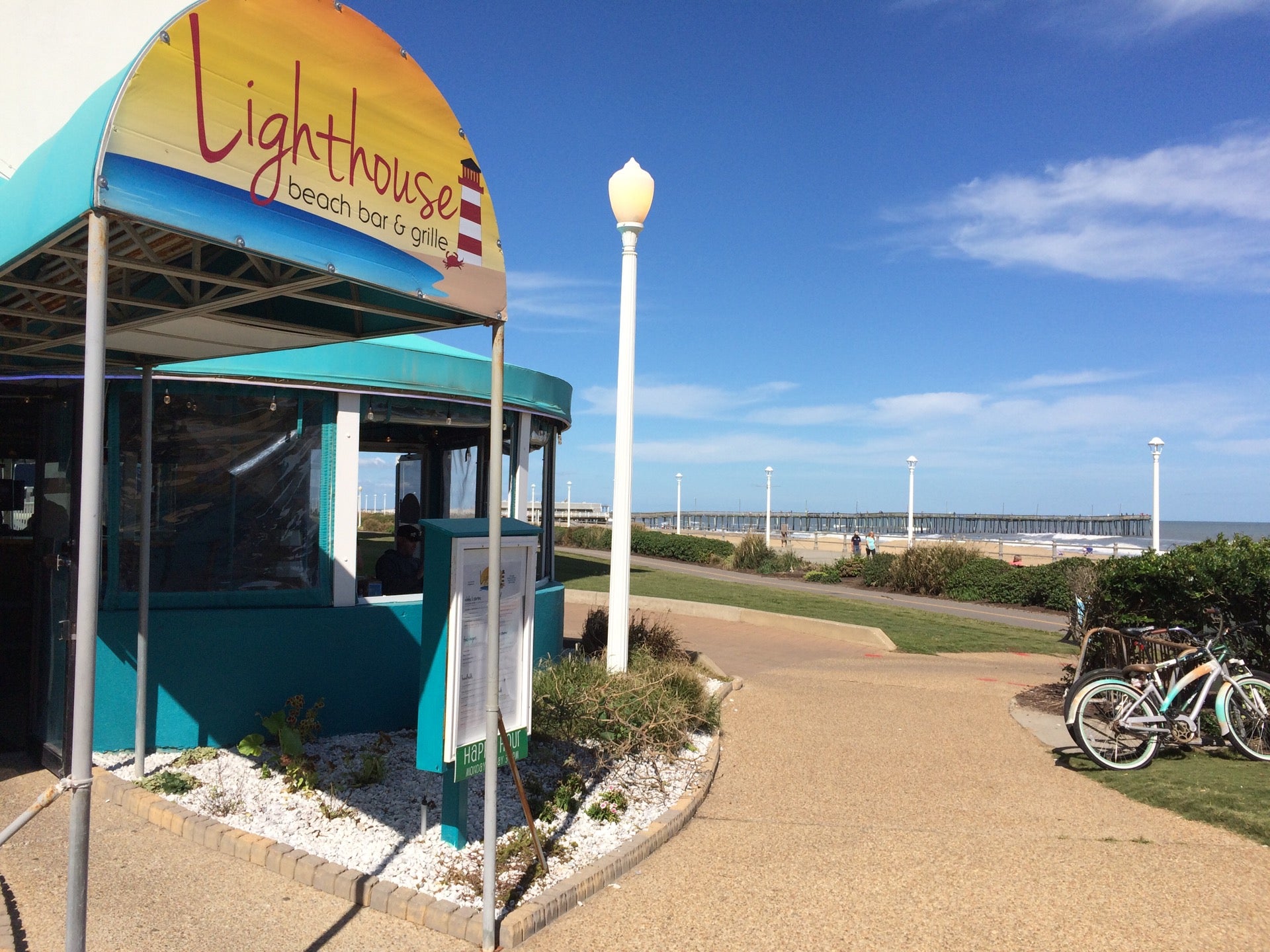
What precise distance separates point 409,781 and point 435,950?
6.68 ft

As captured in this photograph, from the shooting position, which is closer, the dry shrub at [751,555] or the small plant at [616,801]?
the small plant at [616,801]

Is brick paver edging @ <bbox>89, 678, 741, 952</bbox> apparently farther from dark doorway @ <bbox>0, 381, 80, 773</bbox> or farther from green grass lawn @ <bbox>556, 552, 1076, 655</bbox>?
green grass lawn @ <bbox>556, 552, 1076, 655</bbox>

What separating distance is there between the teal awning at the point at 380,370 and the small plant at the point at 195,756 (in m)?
2.48

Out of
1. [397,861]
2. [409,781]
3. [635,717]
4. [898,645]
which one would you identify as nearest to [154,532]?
[409,781]

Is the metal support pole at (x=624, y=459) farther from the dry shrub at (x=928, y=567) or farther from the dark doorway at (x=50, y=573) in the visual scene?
the dry shrub at (x=928, y=567)

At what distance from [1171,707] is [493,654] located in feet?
19.3

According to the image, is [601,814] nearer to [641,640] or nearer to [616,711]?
[616,711]

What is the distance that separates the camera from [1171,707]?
734 cm

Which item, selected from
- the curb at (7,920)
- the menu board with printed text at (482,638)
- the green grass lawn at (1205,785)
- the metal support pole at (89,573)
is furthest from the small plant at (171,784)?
the green grass lawn at (1205,785)

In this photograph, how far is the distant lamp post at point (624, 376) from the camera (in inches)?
318

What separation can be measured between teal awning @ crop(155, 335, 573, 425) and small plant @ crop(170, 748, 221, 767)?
8.15 feet

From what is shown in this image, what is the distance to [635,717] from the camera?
6.80 metres

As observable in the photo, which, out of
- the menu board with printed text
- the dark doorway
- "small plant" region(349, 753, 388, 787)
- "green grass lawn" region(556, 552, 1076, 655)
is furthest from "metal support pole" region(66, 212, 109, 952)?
"green grass lawn" region(556, 552, 1076, 655)

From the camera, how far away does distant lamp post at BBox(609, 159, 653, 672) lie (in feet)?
26.5
